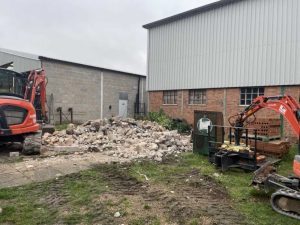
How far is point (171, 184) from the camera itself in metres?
7.05

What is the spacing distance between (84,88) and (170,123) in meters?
6.71

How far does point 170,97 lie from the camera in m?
20.4

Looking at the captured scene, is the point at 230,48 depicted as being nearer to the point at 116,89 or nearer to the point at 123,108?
the point at 116,89

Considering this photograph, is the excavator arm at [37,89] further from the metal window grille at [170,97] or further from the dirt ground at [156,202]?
the metal window grille at [170,97]

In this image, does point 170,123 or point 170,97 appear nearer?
Answer: point 170,123

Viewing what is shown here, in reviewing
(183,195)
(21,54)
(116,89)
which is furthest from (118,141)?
(116,89)

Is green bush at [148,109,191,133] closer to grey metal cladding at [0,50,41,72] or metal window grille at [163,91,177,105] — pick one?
metal window grille at [163,91,177,105]

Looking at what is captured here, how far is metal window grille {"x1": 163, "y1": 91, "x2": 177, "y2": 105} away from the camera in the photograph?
20.1 meters

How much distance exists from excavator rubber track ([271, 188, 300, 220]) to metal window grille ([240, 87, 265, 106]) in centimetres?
1059

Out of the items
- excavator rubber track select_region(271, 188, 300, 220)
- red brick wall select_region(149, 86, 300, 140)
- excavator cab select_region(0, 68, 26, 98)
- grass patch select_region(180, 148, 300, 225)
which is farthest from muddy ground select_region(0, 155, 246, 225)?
red brick wall select_region(149, 86, 300, 140)

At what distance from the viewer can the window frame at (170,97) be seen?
20.0 metres

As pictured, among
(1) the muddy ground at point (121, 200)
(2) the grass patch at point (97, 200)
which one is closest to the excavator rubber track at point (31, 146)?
(2) the grass patch at point (97, 200)

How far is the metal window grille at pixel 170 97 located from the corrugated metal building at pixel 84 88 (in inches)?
186

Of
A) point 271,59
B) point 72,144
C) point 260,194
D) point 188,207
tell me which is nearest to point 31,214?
point 188,207
